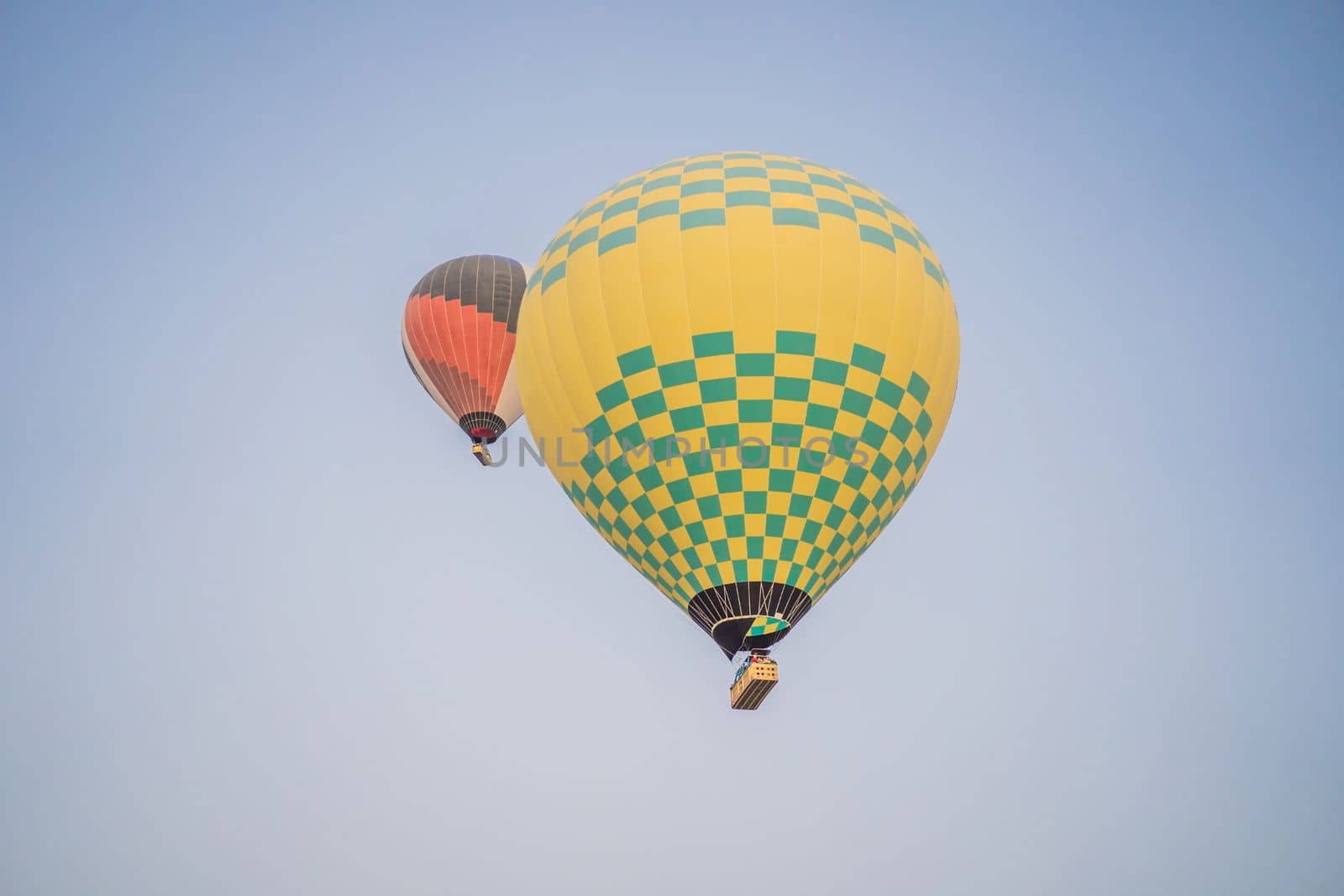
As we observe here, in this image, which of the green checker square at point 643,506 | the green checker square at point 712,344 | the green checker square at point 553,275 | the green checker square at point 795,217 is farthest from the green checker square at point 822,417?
the green checker square at point 553,275

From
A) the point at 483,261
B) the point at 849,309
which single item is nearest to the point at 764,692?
the point at 849,309

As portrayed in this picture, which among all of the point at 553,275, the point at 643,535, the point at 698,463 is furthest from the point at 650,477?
the point at 553,275

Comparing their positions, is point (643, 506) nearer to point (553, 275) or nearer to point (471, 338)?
point (553, 275)

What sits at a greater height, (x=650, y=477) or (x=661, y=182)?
(x=661, y=182)

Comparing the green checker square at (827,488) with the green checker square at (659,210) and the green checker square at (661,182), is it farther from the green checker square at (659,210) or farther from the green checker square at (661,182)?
the green checker square at (661,182)

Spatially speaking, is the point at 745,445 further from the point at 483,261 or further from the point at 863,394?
the point at 483,261

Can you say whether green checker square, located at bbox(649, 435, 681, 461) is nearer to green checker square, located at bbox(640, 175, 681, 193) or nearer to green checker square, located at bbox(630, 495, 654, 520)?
green checker square, located at bbox(630, 495, 654, 520)

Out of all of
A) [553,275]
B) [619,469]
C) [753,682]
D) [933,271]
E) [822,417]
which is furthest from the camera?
[933,271]

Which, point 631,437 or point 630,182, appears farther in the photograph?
point 630,182
